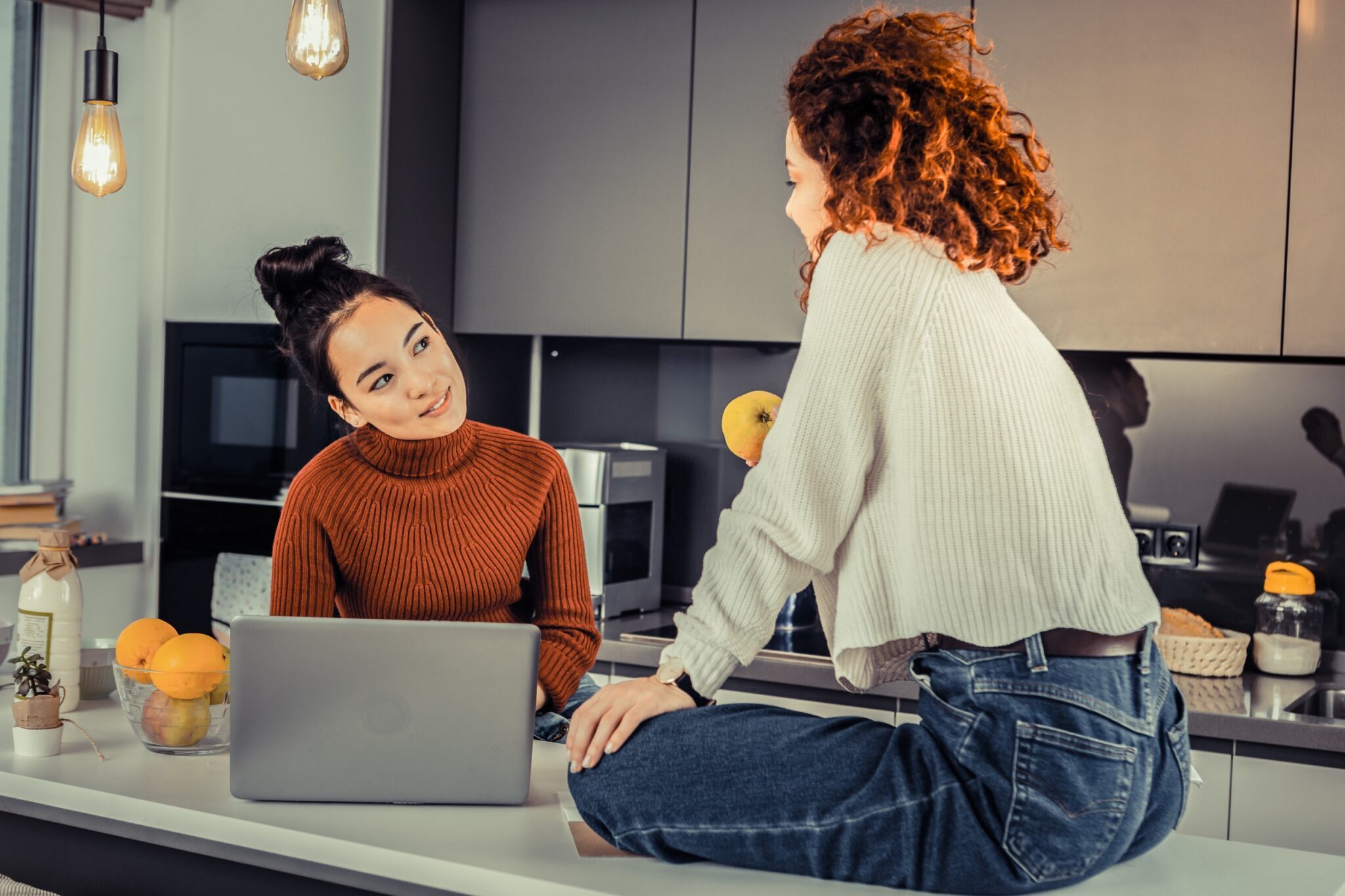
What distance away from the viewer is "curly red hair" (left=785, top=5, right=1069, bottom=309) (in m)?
1.13

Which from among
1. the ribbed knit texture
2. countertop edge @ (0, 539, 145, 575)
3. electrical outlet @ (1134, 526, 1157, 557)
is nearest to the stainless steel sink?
electrical outlet @ (1134, 526, 1157, 557)

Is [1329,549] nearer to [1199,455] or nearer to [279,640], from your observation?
[1199,455]

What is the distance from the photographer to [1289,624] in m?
2.60

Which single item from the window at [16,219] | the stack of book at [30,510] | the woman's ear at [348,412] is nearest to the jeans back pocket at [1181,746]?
the woman's ear at [348,412]

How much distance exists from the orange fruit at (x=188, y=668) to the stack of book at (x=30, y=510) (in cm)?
185

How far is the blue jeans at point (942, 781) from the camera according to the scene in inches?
41.2

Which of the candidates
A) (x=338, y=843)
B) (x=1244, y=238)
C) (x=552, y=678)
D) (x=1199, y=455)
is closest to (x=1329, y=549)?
(x=1199, y=455)

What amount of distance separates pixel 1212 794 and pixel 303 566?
5.13 feet

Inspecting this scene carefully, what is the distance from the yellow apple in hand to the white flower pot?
2.67 ft

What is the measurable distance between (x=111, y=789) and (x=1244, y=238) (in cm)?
211

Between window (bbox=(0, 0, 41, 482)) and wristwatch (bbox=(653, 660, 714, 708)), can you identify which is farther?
window (bbox=(0, 0, 41, 482))

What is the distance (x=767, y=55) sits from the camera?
288 centimetres

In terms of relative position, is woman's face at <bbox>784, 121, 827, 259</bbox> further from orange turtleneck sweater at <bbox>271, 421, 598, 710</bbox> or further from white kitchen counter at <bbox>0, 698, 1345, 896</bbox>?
orange turtleneck sweater at <bbox>271, 421, 598, 710</bbox>

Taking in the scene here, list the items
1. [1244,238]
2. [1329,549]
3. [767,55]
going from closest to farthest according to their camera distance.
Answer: [1244,238], [1329,549], [767,55]
